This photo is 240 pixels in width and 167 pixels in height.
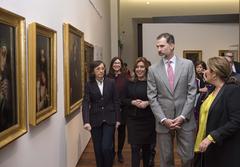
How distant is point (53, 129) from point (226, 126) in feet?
7.52

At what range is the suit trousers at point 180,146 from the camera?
4812mm

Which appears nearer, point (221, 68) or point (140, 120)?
point (221, 68)

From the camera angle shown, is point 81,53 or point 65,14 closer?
point 65,14

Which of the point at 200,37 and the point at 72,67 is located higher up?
the point at 200,37

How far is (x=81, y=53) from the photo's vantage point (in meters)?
7.21

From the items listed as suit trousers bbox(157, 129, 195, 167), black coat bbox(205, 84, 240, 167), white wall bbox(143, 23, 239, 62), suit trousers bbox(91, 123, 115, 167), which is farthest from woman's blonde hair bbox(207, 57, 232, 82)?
white wall bbox(143, 23, 239, 62)

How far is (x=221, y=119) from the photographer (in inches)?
150

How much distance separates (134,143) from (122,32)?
13.7m

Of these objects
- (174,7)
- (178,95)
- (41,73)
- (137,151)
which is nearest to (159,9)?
(174,7)

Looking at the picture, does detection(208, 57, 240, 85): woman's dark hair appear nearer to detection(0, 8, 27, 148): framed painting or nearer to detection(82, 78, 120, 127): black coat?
detection(0, 8, 27, 148): framed painting

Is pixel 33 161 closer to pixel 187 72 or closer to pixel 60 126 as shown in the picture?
pixel 60 126

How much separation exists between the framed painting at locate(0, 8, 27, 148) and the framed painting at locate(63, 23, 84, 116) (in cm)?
222

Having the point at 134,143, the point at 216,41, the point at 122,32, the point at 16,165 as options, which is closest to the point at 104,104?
the point at 134,143

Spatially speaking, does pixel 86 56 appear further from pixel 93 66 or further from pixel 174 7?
pixel 174 7
